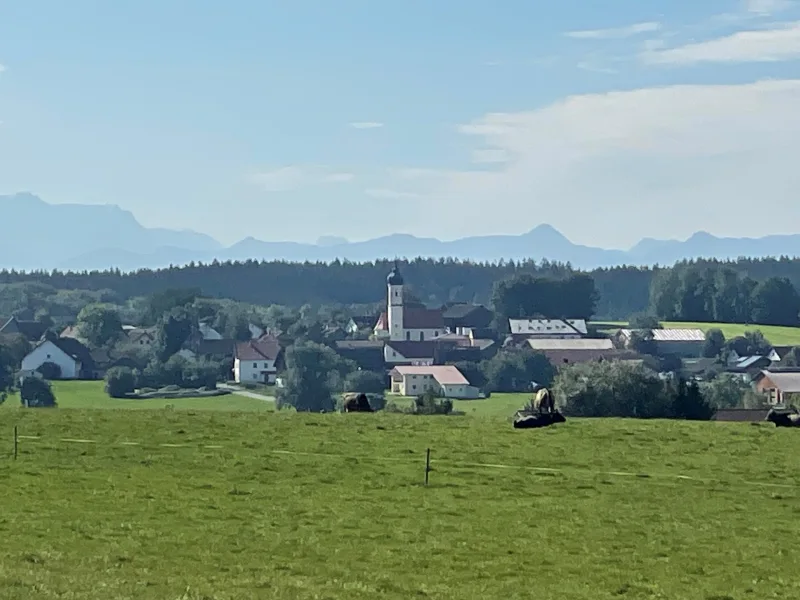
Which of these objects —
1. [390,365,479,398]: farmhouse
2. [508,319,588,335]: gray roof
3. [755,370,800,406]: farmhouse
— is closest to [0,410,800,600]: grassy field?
[755,370,800,406]: farmhouse

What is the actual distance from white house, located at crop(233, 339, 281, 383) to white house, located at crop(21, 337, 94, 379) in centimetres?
1368

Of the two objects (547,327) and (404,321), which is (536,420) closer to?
(547,327)

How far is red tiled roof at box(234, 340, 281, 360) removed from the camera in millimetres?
129750

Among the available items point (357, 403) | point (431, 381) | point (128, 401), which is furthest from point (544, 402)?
point (431, 381)

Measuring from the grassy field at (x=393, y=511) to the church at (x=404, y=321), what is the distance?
15187cm

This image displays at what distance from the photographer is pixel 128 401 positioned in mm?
91000

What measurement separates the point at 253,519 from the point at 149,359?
112 m

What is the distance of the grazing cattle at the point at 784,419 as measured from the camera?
32.4 metres

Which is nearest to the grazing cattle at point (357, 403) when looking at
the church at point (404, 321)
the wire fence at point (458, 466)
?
the wire fence at point (458, 466)

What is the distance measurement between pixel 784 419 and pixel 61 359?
320ft

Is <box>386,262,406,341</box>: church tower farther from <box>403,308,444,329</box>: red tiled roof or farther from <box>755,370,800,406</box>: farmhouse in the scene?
<box>755,370,800,406</box>: farmhouse

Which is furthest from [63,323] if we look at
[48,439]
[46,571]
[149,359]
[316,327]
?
[46,571]

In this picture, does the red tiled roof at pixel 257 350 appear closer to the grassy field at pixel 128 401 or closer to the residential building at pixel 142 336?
A: the residential building at pixel 142 336

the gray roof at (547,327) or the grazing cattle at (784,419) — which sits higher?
the gray roof at (547,327)
